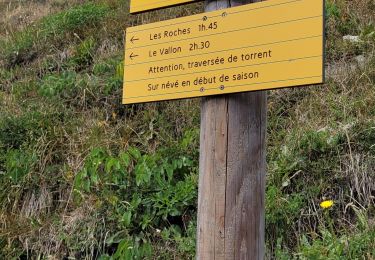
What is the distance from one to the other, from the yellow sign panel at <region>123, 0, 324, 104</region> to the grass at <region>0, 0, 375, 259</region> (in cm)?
149

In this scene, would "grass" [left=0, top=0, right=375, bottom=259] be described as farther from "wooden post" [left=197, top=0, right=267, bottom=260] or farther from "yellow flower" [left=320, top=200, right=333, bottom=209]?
"wooden post" [left=197, top=0, right=267, bottom=260]

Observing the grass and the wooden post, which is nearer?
the wooden post

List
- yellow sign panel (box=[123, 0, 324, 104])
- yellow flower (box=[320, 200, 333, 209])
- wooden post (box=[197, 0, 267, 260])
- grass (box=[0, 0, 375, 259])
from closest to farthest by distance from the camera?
yellow sign panel (box=[123, 0, 324, 104]) < wooden post (box=[197, 0, 267, 260]) < yellow flower (box=[320, 200, 333, 209]) < grass (box=[0, 0, 375, 259])

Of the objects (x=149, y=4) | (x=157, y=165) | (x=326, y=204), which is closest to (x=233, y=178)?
(x=149, y=4)

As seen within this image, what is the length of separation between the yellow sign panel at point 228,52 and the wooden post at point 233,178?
76 millimetres

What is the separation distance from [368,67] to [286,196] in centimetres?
170

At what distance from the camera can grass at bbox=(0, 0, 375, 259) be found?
3518 millimetres

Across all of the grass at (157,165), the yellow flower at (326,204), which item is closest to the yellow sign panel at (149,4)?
the grass at (157,165)

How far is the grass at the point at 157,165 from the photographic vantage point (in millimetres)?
3518

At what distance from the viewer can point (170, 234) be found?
12.1 ft

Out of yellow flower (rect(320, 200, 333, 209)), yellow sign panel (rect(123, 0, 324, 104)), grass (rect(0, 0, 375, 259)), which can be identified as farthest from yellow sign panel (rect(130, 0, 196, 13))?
yellow flower (rect(320, 200, 333, 209))

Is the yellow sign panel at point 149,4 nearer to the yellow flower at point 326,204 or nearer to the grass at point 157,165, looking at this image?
the grass at point 157,165

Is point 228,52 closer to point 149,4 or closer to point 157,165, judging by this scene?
point 149,4

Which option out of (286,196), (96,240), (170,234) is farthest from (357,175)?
→ (96,240)
